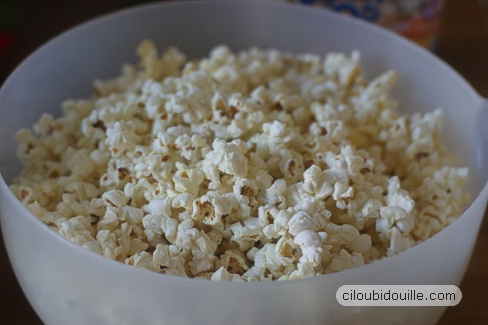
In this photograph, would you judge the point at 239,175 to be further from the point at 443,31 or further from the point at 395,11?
the point at 443,31

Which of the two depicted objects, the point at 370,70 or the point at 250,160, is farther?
the point at 370,70

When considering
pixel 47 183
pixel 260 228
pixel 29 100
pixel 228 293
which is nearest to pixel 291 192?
pixel 260 228

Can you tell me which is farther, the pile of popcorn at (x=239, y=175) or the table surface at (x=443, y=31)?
the table surface at (x=443, y=31)

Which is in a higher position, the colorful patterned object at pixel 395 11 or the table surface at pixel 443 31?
the colorful patterned object at pixel 395 11

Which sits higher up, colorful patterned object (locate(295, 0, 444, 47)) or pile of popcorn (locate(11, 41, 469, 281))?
colorful patterned object (locate(295, 0, 444, 47))

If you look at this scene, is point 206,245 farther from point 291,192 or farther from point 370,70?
point 370,70

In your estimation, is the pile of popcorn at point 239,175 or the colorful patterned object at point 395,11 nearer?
the pile of popcorn at point 239,175

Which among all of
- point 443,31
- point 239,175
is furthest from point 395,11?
point 239,175

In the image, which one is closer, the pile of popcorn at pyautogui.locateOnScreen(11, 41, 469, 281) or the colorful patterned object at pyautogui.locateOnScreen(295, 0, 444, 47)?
the pile of popcorn at pyautogui.locateOnScreen(11, 41, 469, 281)
